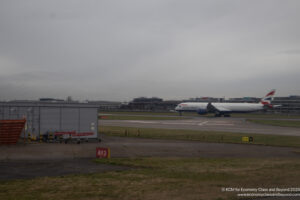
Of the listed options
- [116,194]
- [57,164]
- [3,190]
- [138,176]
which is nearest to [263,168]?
[138,176]

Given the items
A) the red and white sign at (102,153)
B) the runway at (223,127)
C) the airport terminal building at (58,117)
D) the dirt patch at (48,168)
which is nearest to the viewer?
the dirt patch at (48,168)

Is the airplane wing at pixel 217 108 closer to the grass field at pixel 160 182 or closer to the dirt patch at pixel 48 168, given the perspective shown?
the grass field at pixel 160 182

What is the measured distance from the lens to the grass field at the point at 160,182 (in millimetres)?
11031

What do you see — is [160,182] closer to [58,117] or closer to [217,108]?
[58,117]

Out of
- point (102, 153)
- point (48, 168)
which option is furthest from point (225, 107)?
point (48, 168)

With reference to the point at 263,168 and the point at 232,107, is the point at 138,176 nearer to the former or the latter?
the point at 263,168

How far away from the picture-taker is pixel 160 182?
13148mm

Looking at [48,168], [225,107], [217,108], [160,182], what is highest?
[225,107]

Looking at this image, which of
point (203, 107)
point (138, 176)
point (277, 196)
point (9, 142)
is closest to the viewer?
point (277, 196)

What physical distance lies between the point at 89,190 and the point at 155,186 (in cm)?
279

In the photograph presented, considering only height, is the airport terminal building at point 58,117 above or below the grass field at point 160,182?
above

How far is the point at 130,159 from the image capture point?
19875 millimetres

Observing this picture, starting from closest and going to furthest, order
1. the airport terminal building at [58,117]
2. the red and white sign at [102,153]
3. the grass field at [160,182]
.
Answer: the grass field at [160,182] < the red and white sign at [102,153] < the airport terminal building at [58,117]

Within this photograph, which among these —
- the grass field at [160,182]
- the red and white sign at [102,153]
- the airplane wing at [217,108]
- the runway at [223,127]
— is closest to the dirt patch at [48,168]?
the grass field at [160,182]
